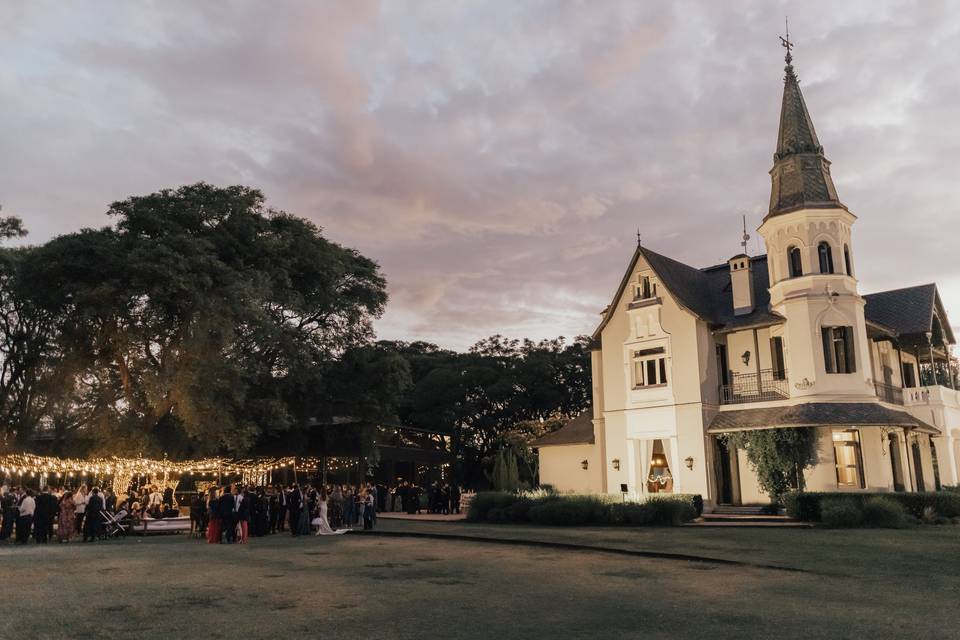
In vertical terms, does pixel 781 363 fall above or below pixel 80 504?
above

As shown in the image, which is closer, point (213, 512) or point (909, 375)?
point (213, 512)

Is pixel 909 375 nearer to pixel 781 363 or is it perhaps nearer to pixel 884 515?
pixel 781 363

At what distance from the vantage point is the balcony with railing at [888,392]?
29.7 metres

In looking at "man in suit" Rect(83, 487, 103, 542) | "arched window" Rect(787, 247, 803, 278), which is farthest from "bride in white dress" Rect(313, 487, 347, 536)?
"arched window" Rect(787, 247, 803, 278)

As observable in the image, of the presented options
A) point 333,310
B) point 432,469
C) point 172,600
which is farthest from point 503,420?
point 172,600

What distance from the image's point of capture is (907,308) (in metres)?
31.8

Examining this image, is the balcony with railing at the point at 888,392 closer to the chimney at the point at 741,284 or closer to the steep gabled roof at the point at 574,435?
the chimney at the point at 741,284

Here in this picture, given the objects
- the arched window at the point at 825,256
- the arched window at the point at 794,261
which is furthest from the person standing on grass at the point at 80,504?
the arched window at the point at 825,256

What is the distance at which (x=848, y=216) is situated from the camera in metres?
29.4

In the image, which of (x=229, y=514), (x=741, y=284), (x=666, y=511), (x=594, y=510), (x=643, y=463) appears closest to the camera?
(x=229, y=514)

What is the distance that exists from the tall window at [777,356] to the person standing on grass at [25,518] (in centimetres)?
2595

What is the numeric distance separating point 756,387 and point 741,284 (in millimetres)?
4438

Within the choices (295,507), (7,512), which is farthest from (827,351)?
(7,512)

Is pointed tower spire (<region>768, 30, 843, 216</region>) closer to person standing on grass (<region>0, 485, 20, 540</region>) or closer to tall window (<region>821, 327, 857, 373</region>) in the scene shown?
tall window (<region>821, 327, 857, 373</region>)
